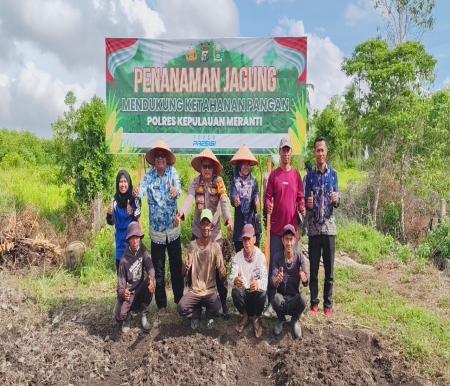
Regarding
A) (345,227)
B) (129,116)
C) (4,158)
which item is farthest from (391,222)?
(4,158)

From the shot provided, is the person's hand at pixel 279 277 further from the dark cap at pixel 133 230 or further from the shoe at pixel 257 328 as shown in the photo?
the dark cap at pixel 133 230

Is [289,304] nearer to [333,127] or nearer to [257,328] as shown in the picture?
[257,328]

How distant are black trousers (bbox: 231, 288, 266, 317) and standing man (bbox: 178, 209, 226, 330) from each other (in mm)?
244

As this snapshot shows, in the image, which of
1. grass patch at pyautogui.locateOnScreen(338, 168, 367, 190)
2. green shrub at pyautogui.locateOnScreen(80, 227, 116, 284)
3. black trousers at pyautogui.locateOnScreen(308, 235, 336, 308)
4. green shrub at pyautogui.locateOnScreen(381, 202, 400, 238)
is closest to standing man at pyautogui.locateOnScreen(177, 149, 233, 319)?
black trousers at pyautogui.locateOnScreen(308, 235, 336, 308)

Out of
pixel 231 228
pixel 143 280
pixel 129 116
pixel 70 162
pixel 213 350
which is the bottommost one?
pixel 213 350

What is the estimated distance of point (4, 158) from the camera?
2034cm

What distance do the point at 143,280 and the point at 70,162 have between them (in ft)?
13.0

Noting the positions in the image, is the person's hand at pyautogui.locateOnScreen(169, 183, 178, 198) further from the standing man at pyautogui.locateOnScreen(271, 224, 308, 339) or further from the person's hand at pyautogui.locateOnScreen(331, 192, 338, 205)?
the person's hand at pyautogui.locateOnScreen(331, 192, 338, 205)

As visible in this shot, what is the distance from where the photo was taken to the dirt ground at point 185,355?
13.8 feet

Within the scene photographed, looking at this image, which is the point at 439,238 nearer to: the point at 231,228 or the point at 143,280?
the point at 231,228

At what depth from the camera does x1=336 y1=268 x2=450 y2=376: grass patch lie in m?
4.65

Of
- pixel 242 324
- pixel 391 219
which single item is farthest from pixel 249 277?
pixel 391 219

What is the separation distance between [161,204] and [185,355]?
1.60 m

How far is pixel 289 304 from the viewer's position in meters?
4.80
